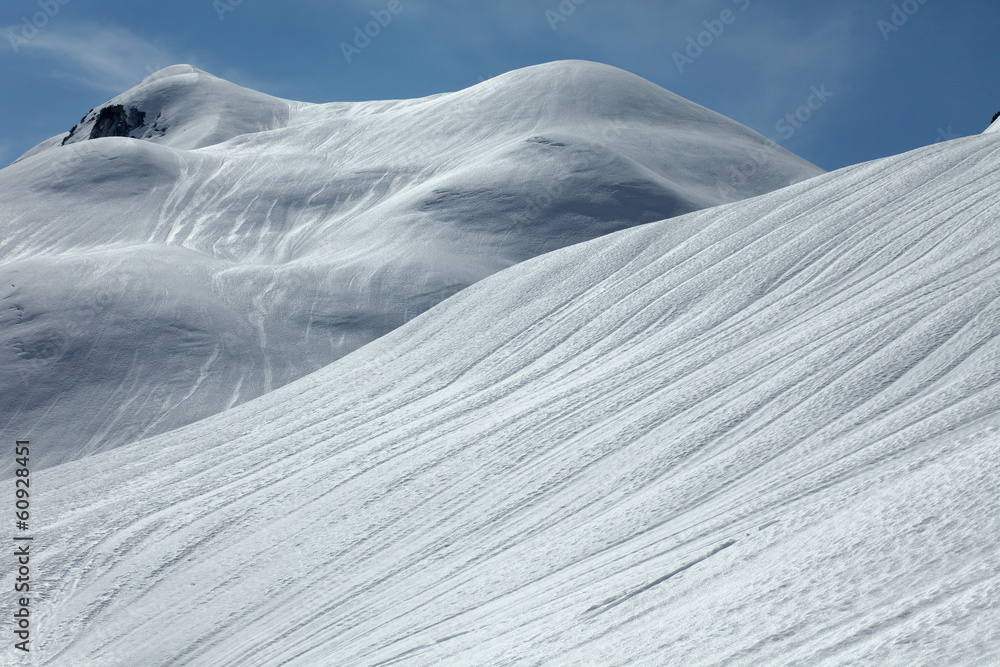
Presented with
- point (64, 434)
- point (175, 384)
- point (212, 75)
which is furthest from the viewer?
point (212, 75)

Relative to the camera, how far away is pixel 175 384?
36.0 ft

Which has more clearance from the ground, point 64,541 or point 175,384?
point 175,384

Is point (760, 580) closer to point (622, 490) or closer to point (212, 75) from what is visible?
point (622, 490)

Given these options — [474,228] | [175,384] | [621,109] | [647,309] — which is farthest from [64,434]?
[621,109]

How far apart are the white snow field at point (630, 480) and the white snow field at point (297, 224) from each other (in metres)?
2.42

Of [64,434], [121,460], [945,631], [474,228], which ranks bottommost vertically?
[945,631]

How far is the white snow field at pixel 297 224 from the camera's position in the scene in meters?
11.1

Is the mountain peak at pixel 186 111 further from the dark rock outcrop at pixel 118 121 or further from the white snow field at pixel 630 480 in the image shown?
the white snow field at pixel 630 480

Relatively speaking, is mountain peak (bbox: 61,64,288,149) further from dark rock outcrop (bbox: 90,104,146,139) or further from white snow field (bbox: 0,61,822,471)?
white snow field (bbox: 0,61,822,471)

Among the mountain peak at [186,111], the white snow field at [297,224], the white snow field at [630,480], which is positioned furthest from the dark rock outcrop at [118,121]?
the white snow field at [630,480]

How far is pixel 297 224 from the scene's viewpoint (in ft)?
62.4

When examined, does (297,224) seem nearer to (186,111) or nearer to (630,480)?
(630,480)

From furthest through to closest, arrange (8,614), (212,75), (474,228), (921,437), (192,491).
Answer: (212,75), (474,228), (192,491), (8,614), (921,437)

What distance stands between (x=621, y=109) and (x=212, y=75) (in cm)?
2701
